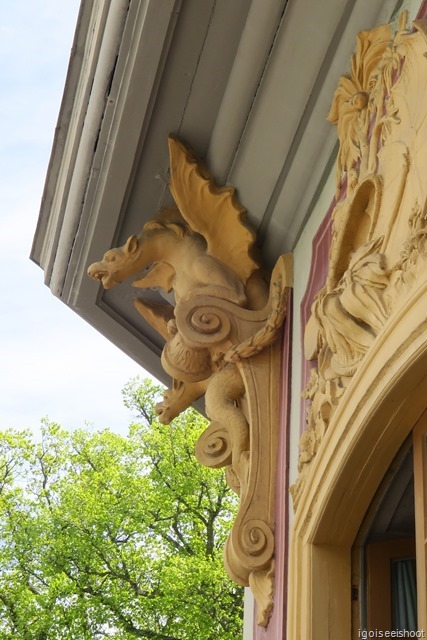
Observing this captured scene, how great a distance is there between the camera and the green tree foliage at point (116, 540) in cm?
1361

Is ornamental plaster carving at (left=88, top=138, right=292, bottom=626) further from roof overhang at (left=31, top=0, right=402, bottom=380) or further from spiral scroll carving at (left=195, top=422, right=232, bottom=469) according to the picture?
roof overhang at (left=31, top=0, right=402, bottom=380)

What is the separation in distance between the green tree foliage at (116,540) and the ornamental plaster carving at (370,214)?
10547 mm

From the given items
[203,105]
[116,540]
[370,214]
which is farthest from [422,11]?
[116,540]

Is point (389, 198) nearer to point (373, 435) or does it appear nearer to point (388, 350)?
point (388, 350)

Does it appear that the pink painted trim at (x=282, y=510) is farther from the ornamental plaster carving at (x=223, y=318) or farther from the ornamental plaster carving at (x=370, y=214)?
the ornamental plaster carving at (x=370, y=214)

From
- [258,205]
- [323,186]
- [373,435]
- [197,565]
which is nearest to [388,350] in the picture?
[373,435]

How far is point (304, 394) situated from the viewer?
3.53 meters

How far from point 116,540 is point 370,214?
1230 cm

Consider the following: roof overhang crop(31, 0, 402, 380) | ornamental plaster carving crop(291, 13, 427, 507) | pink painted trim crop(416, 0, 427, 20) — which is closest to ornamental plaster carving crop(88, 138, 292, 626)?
roof overhang crop(31, 0, 402, 380)

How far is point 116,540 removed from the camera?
14.8 m

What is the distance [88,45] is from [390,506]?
7.27 ft

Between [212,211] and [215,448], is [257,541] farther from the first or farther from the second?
[212,211]

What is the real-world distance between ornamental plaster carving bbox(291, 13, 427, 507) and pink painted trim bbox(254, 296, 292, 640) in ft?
0.76

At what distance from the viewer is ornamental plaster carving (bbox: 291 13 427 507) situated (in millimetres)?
2768
